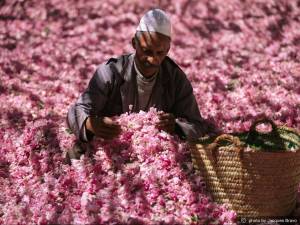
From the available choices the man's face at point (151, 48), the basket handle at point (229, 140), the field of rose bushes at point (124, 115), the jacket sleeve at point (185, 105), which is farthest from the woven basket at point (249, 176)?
the man's face at point (151, 48)

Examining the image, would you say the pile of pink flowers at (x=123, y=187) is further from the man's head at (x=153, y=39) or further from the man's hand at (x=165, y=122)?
the man's head at (x=153, y=39)

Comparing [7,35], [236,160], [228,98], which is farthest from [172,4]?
[236,160]

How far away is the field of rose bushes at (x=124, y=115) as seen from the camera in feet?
16.0

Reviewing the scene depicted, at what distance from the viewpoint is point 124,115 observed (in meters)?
5.52

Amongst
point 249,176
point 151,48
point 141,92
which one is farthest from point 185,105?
point 249,176

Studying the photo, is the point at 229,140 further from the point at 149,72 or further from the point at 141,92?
the point at 141,92

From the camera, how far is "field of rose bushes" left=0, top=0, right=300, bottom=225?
A: 4.89 metres

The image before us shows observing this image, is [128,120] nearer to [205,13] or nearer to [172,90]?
[172,90]

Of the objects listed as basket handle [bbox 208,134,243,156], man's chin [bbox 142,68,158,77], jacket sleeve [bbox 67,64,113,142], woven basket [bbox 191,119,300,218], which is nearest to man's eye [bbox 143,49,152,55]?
man's chin [bbox 142,68,158,77]

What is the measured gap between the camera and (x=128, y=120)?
544 centimetres

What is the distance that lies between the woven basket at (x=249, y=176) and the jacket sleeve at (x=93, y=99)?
132 centimetres

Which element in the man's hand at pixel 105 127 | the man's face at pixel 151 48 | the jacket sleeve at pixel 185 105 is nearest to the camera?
the man's hand at pixel 105 127

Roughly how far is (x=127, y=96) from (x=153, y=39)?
2.67 ft

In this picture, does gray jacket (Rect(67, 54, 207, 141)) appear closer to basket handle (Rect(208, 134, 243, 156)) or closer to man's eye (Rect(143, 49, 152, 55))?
man's eye (Rect(143, 49, 152, 55))
